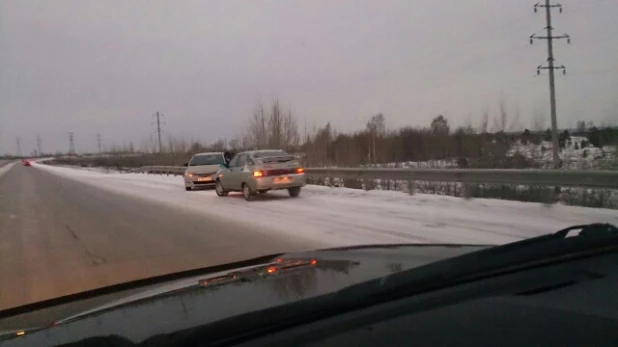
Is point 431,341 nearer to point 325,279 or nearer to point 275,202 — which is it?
point 325,279

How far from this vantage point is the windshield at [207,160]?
2583 cm

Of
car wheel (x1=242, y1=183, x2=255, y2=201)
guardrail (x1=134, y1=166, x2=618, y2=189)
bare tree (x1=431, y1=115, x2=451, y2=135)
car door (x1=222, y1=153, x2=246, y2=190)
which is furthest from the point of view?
bare tree (x1=431, y1=115, x2=451, y2=135)

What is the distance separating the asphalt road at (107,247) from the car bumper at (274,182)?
2604 millimetres

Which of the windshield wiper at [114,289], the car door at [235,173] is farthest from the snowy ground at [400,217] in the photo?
the windshield wiper at [114,289]

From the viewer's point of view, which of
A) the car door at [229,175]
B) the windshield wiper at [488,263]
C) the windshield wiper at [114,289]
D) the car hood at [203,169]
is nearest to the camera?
the windshield wiper at [488,263]

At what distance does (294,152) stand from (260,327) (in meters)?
32.0

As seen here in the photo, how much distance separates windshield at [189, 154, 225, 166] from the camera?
2583 centimetres

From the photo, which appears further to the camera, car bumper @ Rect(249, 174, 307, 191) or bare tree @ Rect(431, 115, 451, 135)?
bare tree @ Rect(431, 115, 451, 135)

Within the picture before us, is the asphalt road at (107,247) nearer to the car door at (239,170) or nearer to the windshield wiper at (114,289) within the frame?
the windshield wiper at (114,289)

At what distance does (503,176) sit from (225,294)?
10.7 meters

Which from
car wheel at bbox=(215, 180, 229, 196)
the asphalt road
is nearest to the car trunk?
the asphalt road

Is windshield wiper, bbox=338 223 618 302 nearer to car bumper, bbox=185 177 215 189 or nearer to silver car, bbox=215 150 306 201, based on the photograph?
silver car, bbox=215 150 306 201

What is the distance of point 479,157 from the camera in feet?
72.0

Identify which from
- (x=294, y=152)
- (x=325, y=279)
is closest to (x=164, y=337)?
(x=325, y=279)
